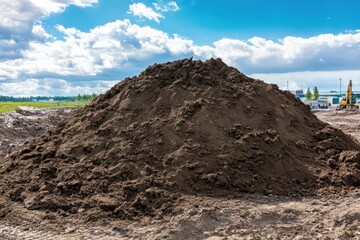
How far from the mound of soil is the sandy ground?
288mm

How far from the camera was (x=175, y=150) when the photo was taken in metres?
7.86

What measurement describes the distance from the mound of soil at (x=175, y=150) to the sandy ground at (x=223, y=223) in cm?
29

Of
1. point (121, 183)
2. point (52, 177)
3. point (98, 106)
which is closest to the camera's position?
point (121, 183)

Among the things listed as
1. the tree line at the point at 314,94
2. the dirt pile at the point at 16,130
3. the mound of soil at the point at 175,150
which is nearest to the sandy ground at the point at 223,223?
the mound of soil at the point at 175,150

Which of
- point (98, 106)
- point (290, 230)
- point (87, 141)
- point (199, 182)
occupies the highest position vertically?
point (98, 106)

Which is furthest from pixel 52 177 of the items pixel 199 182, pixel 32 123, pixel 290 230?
pixel 32 123

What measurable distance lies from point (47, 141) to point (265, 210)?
559cm

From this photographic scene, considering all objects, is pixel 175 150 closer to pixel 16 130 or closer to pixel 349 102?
pixel 16 130

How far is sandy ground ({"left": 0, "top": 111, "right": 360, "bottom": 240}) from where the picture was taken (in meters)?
5.84

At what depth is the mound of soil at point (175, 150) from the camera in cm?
713

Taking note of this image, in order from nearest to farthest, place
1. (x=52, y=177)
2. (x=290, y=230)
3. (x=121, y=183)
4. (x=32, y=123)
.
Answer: (x=290, y=230), (x=121, y=183), (x=52, y=177), (x=32, y=123)

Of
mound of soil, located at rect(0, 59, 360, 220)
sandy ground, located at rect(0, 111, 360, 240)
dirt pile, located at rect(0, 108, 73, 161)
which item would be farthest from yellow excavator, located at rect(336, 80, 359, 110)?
sandy ground, located at rect(0, 111, 360, 240)

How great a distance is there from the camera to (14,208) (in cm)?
722

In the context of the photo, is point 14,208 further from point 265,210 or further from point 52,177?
point 265,210
